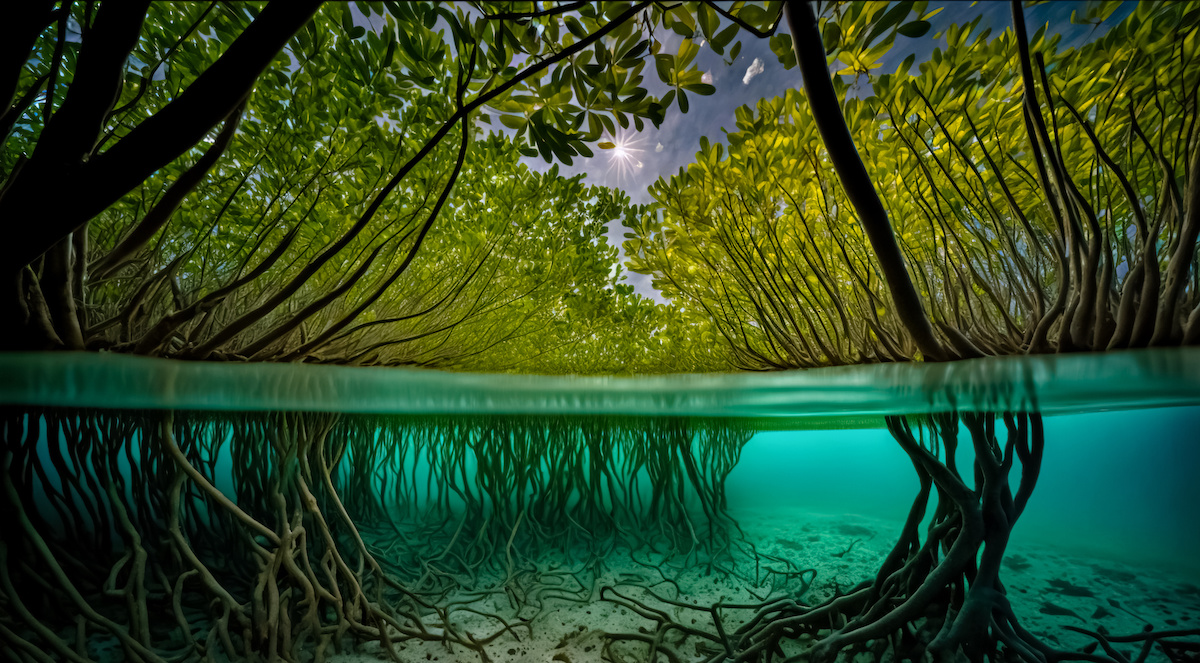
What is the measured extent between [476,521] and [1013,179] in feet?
23.6

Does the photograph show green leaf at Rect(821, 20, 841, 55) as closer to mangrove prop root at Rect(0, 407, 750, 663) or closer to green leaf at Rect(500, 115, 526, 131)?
green leaf at Rect(500, 115, 526, 131)

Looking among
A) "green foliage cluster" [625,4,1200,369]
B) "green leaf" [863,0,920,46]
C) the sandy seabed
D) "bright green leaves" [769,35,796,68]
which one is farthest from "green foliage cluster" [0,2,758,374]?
the sandy seabed

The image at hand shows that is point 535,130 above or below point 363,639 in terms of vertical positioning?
above

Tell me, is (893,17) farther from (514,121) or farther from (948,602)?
(948,602)

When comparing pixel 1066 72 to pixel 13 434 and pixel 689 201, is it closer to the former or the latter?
pixel 689 201

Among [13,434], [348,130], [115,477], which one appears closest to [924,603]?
[348,130]

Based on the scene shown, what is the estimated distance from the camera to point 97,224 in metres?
2.70

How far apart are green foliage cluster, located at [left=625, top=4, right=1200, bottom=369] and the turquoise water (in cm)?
46

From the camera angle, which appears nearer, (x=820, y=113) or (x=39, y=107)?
(x=820, y=113)

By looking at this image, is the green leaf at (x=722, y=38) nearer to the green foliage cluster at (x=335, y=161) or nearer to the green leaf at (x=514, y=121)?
the green foliage cluster at (x=335, y=161)

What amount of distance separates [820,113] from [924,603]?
3537mm

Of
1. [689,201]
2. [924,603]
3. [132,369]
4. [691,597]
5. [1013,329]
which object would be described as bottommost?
[691,597]

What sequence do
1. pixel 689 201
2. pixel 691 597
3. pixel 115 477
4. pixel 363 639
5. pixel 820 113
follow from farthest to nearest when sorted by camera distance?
pixel 691 597
pixel 115 477
pixel 363 639
pixel 689 201
pixel 820 113

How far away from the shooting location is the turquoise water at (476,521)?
291 centimetres
